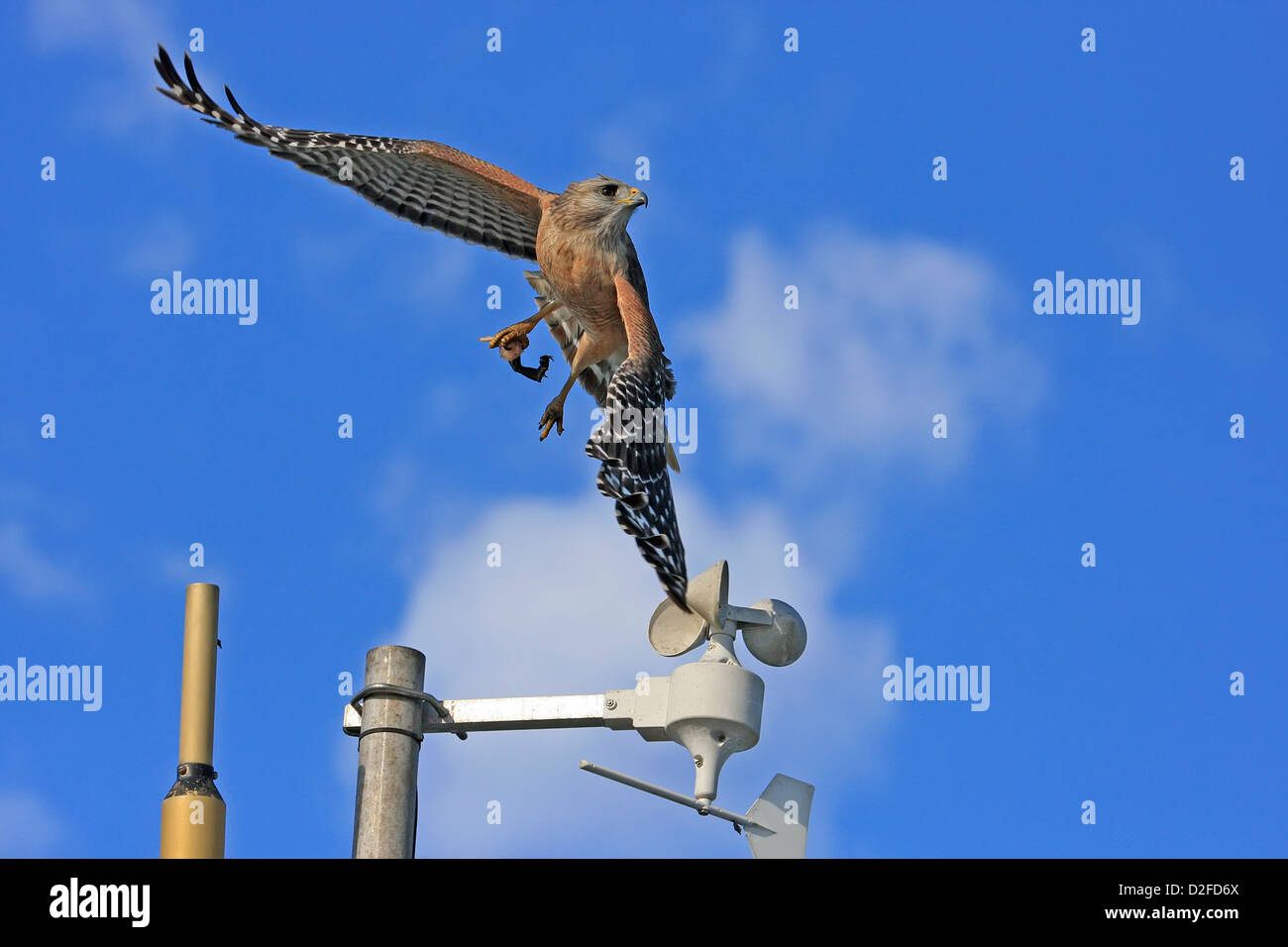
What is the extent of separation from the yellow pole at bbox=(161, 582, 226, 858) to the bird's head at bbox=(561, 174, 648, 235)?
5103 mm

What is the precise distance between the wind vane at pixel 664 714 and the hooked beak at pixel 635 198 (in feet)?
12.6

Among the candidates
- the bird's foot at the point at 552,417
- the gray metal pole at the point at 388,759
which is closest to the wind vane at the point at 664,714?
the gray metal pole at the point at 388,759

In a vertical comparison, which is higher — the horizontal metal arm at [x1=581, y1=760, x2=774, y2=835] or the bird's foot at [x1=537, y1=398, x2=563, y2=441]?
the bird's foot at [x1=537, y1=398, x2=563, y2=441]

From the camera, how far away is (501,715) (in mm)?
10258

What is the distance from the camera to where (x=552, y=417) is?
13.9 meters

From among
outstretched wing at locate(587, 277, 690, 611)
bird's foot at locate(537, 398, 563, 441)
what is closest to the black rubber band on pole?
outstretched wing at locate(587, 277, 690, 611)

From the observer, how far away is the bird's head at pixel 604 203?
46.6 feet

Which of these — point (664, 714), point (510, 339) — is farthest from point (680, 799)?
point (510, 339)

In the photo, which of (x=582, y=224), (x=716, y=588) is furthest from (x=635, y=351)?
(x=716, y=588)

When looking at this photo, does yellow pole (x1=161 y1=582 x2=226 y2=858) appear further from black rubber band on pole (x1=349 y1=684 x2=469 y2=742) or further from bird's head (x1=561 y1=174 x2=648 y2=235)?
bird's head (x1=561 y1=174 x2=648 y2=235)

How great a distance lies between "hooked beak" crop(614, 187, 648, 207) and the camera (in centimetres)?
1422

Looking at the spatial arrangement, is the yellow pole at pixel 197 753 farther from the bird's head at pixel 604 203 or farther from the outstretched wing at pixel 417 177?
the outstretched wing at pixel 417 177

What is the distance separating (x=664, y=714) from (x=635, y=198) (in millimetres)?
5015
